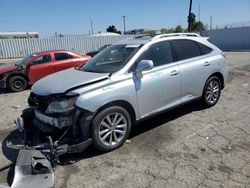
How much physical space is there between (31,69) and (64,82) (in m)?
6.30

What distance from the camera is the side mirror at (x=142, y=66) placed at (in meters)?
4.17

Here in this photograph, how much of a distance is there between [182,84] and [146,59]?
96 cm

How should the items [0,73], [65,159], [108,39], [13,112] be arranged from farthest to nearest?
[108,39] < [0,73] < [13,112] < [65,159]

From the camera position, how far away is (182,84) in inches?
197

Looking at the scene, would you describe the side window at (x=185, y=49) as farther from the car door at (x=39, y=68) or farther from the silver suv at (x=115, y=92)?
the car door at (x=39, y=68)

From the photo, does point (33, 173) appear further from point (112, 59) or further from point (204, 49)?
point (204, 49)

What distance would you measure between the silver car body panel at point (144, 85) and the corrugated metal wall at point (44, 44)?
2310 cm

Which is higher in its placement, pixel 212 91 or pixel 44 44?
pixel 44 44

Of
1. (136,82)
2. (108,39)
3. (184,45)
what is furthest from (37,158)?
(108,39)

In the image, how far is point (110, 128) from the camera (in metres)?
4.04

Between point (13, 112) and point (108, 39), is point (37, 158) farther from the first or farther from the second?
point (108, 39)

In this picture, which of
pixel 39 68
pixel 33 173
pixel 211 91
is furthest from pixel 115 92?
pixel 39 68

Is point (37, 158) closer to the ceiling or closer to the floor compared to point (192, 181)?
closer to the ceiling

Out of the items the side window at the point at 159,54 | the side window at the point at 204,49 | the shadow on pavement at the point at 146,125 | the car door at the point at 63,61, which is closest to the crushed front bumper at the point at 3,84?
the car door at the point at 63,61
